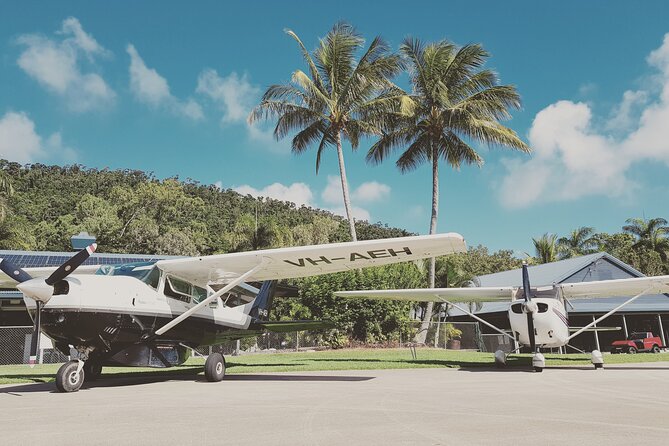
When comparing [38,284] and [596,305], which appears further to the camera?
[596,305]

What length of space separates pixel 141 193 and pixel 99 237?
6.45m

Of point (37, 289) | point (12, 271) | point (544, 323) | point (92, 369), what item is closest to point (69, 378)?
point (37, 289)

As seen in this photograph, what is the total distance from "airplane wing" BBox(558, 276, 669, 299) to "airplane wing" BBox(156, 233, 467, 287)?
787 cm

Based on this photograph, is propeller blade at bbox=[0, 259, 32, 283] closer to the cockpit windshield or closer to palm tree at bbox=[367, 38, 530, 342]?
the cockpit windshield

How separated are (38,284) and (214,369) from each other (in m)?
3.69

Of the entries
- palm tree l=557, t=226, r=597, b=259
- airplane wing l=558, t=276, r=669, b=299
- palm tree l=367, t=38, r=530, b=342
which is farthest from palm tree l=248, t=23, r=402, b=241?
palm tree l=557, t=226, r=597, b=259

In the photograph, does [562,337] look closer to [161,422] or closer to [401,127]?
[161,422]

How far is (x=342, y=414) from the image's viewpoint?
5.38 metres

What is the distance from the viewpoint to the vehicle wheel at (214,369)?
9633 millimetres

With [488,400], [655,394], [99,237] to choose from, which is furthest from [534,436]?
[99,237]

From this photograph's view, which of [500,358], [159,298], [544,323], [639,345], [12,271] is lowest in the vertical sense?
[639,345]

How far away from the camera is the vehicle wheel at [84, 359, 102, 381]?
9.45 meters

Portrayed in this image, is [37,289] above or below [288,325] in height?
above

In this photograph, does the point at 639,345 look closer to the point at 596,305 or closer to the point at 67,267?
the point at 596,305
